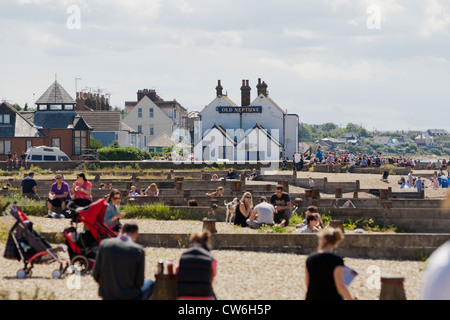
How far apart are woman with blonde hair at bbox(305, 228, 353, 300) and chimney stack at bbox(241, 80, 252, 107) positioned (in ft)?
221

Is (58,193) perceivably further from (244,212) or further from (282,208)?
(282,208)

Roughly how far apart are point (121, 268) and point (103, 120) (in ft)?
233

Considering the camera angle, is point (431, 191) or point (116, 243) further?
point (431, 191)

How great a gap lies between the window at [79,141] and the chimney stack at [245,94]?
18.5m

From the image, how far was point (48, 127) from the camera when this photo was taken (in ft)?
213

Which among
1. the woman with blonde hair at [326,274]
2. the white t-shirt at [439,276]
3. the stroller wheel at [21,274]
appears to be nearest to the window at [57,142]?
the stroller wheel at [21,274]

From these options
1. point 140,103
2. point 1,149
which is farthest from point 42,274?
point 140,103

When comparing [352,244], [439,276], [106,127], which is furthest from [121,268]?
[106,127]

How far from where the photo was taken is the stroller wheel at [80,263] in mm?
12964

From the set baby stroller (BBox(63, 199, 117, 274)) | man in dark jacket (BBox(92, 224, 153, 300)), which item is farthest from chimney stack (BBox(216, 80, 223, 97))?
man in dark jacket (BBox(92, 224, 153, 300))

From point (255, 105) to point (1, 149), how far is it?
2645 centimetres

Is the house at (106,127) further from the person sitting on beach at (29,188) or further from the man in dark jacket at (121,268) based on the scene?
the man in dark jacket at (121,268)
